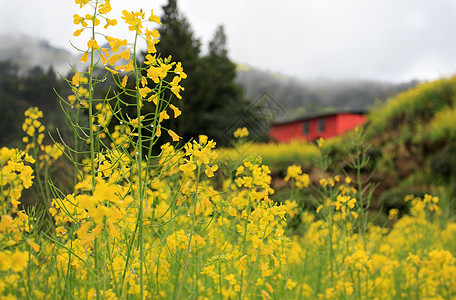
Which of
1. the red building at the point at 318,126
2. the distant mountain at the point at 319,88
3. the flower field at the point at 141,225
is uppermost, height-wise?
the distant mountain at the point at 319,88

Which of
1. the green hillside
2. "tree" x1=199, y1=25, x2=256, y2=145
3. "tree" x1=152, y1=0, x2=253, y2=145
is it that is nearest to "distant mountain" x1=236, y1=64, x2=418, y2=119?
"tree" x1=199, y1=25, x2=256, y2=145

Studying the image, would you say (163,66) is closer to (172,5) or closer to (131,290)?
(131,290)

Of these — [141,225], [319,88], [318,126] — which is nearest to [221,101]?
[318,126]

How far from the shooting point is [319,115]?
24219 millimetres

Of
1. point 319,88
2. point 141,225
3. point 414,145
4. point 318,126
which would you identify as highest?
point 319,88

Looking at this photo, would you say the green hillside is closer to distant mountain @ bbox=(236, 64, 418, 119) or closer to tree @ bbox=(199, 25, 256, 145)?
tree @ bbox=(199, 25, 256, 145)

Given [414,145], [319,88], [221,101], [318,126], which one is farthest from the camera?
[319,88]

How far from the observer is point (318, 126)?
2453 cm

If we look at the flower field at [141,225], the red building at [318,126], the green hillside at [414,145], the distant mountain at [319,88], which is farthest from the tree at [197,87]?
the distant mountain at [319,88]

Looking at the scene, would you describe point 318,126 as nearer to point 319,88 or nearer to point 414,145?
point 414,145

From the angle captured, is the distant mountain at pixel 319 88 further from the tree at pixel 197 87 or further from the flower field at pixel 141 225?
the flower field at pixel 141 225

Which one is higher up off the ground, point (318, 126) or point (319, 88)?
point (319, 88)

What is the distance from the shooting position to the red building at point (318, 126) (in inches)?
896

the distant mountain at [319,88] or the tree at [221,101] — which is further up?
the distant mountain at [319,88]
